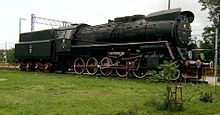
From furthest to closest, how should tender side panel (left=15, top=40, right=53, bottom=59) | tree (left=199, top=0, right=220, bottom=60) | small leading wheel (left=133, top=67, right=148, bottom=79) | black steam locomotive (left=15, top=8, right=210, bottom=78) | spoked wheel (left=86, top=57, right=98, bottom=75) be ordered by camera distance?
tree (left=199, top=0, right=220, bottom=60) → tender side panel (left=15, top=40, right=53, bottom=59) → spoked wheel (left=86, top=57, right=98, bottom=75) → small leading wheel (left=133, top=67, right=148, bottom=79) → black steam locomotive (left=15, top=8, right=210, bottom=78)

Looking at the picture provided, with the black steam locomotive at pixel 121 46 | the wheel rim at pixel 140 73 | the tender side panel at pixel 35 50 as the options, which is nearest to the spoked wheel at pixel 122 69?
the black steam locomotive at pixel 121 46

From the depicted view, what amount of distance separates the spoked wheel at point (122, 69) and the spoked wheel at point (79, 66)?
3387 millimetres

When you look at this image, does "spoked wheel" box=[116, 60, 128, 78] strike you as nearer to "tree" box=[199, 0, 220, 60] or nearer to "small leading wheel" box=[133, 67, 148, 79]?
"small leading wheel" box=[133, 67, 148, 79]

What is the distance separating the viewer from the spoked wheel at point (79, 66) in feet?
86.9

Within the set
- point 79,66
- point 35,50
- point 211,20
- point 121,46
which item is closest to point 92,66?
point 79,66

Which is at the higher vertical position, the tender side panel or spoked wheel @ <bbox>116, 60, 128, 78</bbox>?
the tender side panel

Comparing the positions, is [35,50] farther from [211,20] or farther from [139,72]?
[211,20]

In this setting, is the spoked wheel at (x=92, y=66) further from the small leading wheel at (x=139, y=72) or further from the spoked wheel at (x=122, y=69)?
the small leading wheel at (x=139, y=72)

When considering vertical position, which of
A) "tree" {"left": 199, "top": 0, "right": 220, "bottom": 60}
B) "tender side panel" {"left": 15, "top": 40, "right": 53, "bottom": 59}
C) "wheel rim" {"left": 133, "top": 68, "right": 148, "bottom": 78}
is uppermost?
"tree" {"left": 199, "top": 0, "right": 220, "bottom": 60}

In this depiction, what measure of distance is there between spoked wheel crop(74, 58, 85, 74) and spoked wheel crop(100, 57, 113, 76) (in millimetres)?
2068

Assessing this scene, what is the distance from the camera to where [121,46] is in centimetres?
2362

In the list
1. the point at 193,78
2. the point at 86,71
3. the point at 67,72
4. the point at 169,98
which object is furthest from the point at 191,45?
the point at 169,98

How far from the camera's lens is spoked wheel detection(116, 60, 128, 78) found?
23.1 m

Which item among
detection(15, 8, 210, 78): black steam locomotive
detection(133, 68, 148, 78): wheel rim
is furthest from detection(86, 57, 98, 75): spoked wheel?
detection(133, 68, 148, 78): wheel rim
